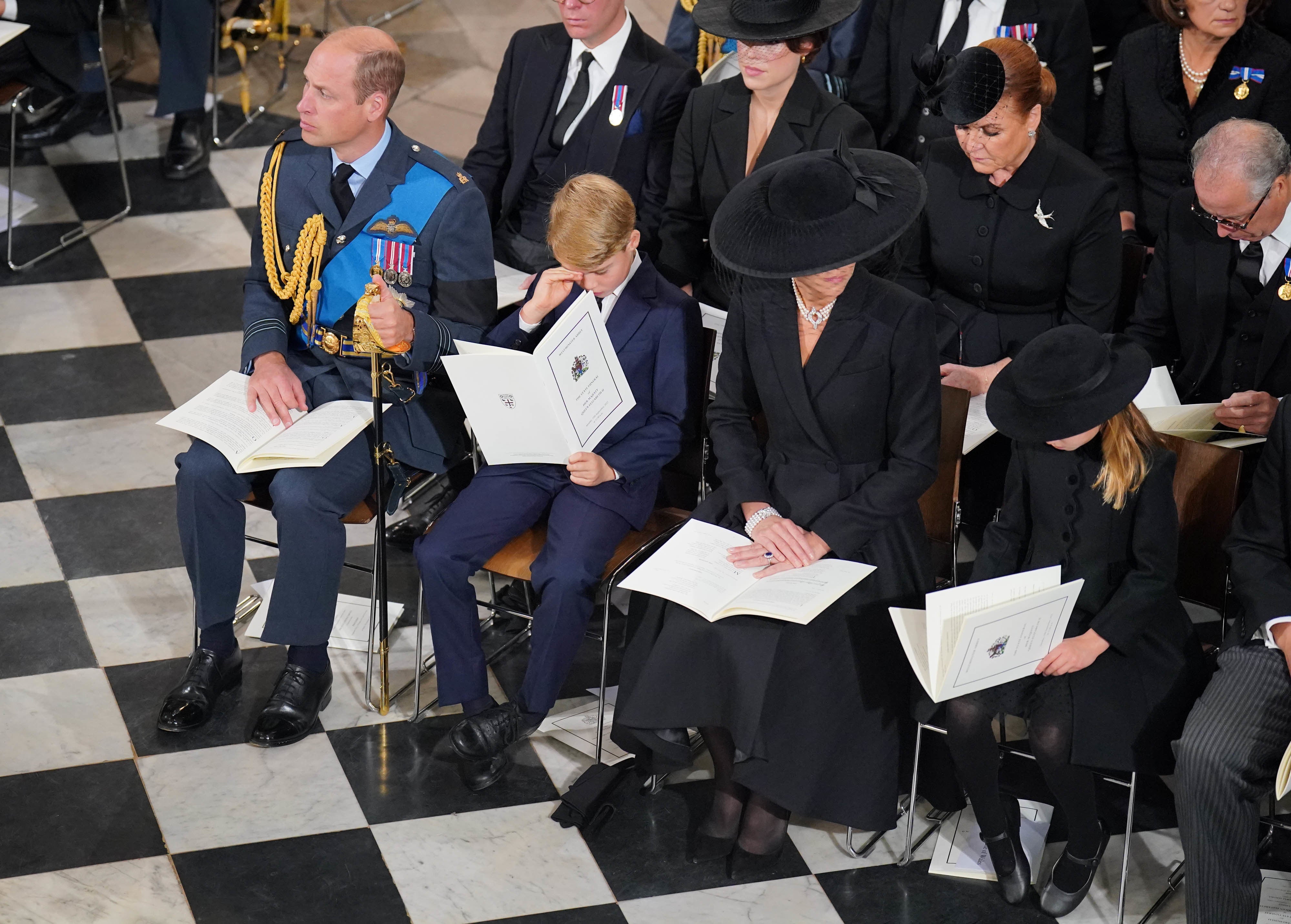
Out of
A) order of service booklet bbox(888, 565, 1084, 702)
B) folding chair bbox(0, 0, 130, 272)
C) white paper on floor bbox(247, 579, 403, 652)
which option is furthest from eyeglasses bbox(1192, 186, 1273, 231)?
folding chair bbox(0, 0, 130, 272)

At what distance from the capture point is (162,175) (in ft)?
21.2

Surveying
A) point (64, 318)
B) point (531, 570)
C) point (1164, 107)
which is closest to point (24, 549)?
point (64, 318)

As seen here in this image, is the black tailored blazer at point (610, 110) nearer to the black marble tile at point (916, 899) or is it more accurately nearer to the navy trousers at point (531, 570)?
the navy trousers at point (531, 570)

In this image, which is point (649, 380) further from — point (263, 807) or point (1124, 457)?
point (263, 807)

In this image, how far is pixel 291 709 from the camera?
372 centimetres

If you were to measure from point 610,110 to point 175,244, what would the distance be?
2244mm

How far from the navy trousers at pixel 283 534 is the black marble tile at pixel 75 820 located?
0.43 m

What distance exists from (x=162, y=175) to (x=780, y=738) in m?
4.26

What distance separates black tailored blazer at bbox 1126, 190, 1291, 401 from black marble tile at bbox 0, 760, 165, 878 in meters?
2.63

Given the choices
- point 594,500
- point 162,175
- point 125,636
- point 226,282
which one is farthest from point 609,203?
point 162,175

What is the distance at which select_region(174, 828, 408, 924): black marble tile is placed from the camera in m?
3.23

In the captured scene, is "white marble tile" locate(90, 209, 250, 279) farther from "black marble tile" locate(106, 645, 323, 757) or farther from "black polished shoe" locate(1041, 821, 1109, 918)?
"black polished shoe" locate(1041, 821, 1109, 918)

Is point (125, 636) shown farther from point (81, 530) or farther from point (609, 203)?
point (609, 203)

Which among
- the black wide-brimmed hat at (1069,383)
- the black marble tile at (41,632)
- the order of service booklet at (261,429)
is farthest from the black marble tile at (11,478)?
the black wide-brimmed hat at (1069,383)
